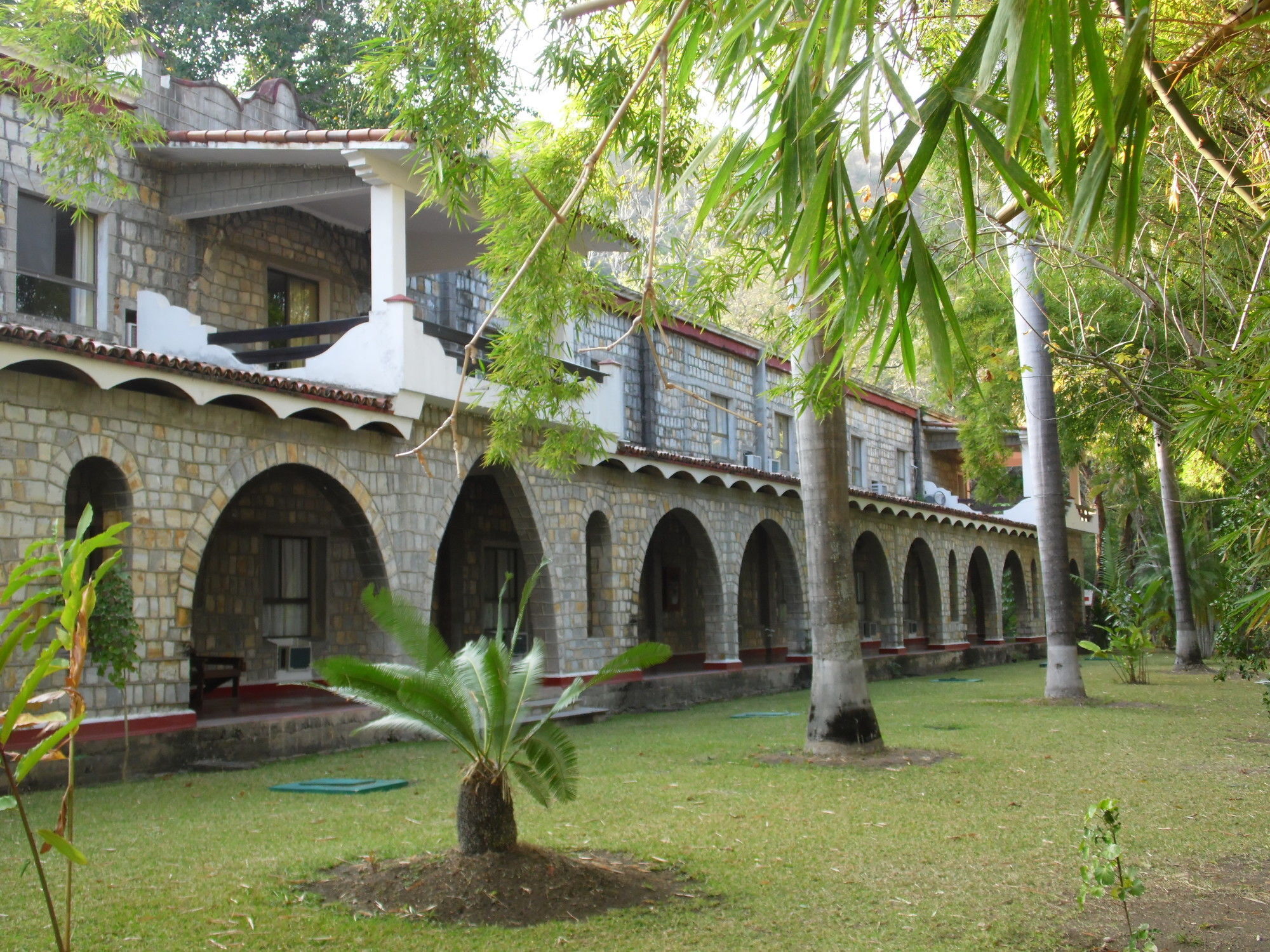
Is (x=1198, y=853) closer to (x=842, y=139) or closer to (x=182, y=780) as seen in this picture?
(x=842, y=139)

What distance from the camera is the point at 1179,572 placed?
69.8 ft

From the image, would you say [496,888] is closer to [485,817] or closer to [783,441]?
[485,817]

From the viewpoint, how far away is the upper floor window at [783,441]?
24.9m

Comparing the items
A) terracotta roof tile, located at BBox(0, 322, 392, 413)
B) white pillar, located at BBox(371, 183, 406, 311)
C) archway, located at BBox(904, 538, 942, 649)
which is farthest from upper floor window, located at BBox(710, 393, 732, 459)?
terracotta roof tile, located at BBox(0, 322, 392, 413)

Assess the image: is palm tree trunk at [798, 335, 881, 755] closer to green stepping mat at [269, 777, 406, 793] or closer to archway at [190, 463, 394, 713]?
green stepping mat at [269, 777, 406, 793]

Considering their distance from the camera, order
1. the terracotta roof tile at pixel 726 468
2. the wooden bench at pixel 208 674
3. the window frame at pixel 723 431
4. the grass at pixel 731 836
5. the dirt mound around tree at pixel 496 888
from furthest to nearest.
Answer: the window frame at pixel 723 431 → the terracotta roof tile at pixel 726 468 → the wooden bench at pixel 208 674 → the dirt mound around tree at pixel 496 888 → the grass at pixel 731 836

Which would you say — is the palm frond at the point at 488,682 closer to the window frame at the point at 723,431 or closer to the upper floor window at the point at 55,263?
the upper floor window at the point at 55,263

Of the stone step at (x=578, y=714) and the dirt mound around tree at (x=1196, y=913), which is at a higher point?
the stone step at (x=578, y=714)

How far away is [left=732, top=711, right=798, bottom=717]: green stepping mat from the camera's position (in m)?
14.9

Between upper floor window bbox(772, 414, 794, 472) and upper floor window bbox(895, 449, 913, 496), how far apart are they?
21.4 feet

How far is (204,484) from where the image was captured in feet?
33.5

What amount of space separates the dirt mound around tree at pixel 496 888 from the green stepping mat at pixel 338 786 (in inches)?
113

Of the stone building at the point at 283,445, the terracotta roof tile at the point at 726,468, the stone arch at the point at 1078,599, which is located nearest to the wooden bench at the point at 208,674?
the stone building at the point at 283,445

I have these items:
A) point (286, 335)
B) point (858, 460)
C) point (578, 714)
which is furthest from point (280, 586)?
point (858, 460)
